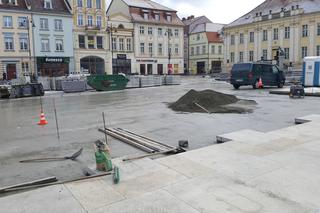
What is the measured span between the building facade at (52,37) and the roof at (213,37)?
37.9 meters

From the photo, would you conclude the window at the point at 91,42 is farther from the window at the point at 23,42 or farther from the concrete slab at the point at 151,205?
the concrete slab at the point at 151,205

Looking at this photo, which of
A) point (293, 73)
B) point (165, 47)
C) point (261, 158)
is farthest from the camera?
point (165, 47)

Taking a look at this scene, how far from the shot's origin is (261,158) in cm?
555

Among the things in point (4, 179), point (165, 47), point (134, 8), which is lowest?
point (4, 179)

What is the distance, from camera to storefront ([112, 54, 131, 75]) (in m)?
57.4

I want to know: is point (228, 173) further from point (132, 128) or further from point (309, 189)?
point (132, 128)

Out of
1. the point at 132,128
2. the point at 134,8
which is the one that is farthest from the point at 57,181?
the point at 134,8

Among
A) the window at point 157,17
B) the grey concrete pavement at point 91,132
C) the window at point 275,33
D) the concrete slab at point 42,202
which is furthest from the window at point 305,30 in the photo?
Answer: the concrete slab at point 42,202

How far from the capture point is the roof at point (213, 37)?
249ft

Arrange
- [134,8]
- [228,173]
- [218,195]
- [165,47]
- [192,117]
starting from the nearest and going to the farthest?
[218,195], [228,173], [192,117], [134,8], [165,47]

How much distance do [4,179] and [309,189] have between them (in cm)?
483

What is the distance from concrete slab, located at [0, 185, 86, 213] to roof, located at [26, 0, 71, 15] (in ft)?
154

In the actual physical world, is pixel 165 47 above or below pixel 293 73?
above

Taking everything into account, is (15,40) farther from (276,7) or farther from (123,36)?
(276,7)
